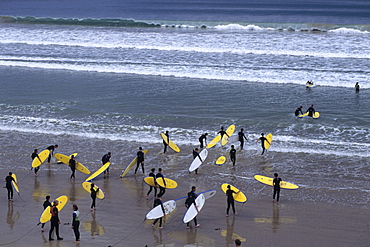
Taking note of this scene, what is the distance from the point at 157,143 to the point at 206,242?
32.7ft

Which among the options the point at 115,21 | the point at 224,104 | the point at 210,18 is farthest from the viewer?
the point at 210,18

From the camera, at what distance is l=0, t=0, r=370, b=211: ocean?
2122 centimetres

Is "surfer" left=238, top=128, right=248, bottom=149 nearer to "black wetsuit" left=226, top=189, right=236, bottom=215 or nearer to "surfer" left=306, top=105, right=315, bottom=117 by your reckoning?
"surfer" left=306, top=105, right=315, bottom=117

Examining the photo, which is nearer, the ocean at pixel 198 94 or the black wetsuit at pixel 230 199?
the black wetsuit at pixel 230 199

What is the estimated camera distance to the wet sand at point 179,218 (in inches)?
554

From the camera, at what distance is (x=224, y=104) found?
95.6ft

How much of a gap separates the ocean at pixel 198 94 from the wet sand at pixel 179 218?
89cm

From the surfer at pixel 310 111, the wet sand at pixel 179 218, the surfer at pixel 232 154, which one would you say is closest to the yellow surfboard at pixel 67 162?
the wet sand at pixel 179 218

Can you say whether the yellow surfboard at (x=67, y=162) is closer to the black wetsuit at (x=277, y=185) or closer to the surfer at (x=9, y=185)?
the surfer at (x=9, y=185)

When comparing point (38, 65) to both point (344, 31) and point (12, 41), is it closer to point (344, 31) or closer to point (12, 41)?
point (12, 41)

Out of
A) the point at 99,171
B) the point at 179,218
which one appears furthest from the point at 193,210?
the point at 99,171

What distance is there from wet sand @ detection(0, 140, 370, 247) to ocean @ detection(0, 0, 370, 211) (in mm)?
886

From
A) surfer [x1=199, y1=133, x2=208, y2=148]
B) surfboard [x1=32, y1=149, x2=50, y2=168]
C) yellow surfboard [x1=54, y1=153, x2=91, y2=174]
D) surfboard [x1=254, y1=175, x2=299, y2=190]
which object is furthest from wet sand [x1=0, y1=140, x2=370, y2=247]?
surfer [x1=199, y1=133, x2=208, y2=148]

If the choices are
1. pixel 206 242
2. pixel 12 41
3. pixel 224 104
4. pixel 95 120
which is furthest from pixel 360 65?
pixel 12 41
